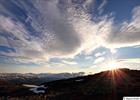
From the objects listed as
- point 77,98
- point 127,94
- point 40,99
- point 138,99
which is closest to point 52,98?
point 40,99

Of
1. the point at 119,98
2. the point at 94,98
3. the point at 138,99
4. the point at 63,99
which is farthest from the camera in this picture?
the point at 63,99

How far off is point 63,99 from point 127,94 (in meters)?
12.2

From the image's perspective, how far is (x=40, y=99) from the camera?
4044 centimetres

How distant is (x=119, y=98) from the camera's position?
115ft

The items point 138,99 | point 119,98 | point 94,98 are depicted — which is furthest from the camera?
A: point 94,98

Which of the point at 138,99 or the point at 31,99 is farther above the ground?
the point at 138,99

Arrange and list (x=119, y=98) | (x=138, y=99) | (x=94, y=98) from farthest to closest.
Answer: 1. (x=94, y=98)
2. (x=119, y=98)
3. (x=138, y=99)

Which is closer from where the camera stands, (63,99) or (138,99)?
(138,99)

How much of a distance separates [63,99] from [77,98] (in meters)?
3.06

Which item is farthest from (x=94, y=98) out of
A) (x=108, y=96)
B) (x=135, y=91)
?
(x=135, y=91)

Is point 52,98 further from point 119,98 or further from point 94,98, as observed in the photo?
point 119,98

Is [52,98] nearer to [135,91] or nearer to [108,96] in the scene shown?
[108,96]

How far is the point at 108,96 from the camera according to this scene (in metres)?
37.3

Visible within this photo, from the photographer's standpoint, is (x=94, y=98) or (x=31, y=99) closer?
(x=94, y=98)
